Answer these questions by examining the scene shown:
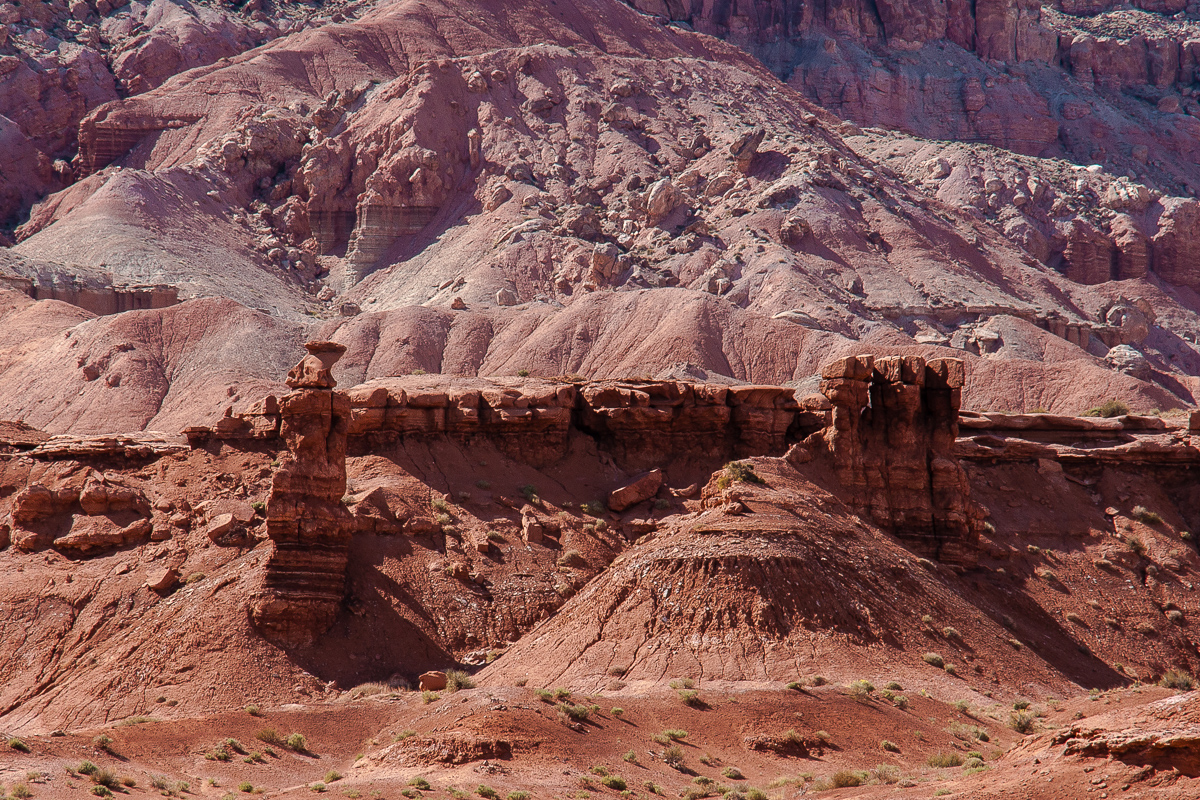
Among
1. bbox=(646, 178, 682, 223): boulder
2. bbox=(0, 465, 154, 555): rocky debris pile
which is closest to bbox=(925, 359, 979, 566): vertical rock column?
bbox=(0, 465, 154, 555): rocky debris pile

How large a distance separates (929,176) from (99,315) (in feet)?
239

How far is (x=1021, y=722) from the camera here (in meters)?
24.4

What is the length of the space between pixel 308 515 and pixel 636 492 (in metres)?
8.44

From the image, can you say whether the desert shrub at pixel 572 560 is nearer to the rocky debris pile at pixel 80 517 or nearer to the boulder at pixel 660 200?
the rocky debris pile at pixel 80 517

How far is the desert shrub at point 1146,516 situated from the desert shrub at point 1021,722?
13.7 metres

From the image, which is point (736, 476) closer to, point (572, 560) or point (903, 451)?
point (572, 560)

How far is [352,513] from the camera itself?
30.7m

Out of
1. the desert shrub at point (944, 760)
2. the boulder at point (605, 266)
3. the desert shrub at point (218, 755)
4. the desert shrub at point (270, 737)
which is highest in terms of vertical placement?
the desert shrub at point (944, 760)

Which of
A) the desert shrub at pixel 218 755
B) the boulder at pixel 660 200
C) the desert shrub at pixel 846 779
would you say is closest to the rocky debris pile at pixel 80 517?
the desert shrub at pixel 218 755

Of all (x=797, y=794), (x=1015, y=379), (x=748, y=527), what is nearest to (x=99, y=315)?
(x=1015, y=379)

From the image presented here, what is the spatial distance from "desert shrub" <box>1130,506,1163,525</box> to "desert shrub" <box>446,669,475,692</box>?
19666 millimetres

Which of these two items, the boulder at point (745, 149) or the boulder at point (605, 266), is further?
the boulder at point (745, 149)

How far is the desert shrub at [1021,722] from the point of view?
24.2m

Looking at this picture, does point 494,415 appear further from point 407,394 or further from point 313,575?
point 313,575
